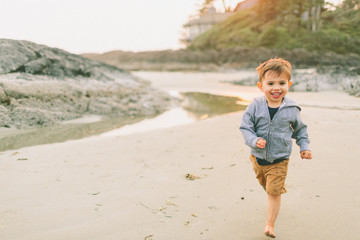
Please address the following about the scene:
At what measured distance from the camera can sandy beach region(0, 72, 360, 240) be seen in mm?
2346

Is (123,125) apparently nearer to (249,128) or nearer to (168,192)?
(168,192)

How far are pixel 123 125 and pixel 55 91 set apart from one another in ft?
5.87

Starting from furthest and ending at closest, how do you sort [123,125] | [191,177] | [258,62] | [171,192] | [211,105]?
[258,62] → [211,105] → [123,125] → [191,177] → [171,192]

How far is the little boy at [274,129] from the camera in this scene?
2314 mm

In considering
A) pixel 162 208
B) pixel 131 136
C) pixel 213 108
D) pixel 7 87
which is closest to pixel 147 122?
pixel 131 136

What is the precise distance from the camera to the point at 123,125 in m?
7.48

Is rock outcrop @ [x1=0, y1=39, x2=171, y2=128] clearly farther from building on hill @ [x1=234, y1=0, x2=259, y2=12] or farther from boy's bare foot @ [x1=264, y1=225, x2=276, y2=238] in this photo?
building on hill @ [x1=234, y1=0, x2=259, y2=12]

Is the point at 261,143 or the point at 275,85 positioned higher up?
the point at 275,85

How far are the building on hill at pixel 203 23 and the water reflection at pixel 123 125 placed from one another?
46641 millimetres

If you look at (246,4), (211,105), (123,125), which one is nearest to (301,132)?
(123,125)

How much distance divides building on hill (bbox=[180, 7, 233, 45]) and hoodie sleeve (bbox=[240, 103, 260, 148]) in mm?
54603

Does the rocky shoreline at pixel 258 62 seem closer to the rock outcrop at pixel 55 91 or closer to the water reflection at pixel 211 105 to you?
the water reflection at pixel 211 105

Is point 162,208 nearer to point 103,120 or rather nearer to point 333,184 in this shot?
point 333,184

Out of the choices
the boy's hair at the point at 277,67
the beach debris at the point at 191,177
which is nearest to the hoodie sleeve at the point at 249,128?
the boy's hair at the point at 277,67
